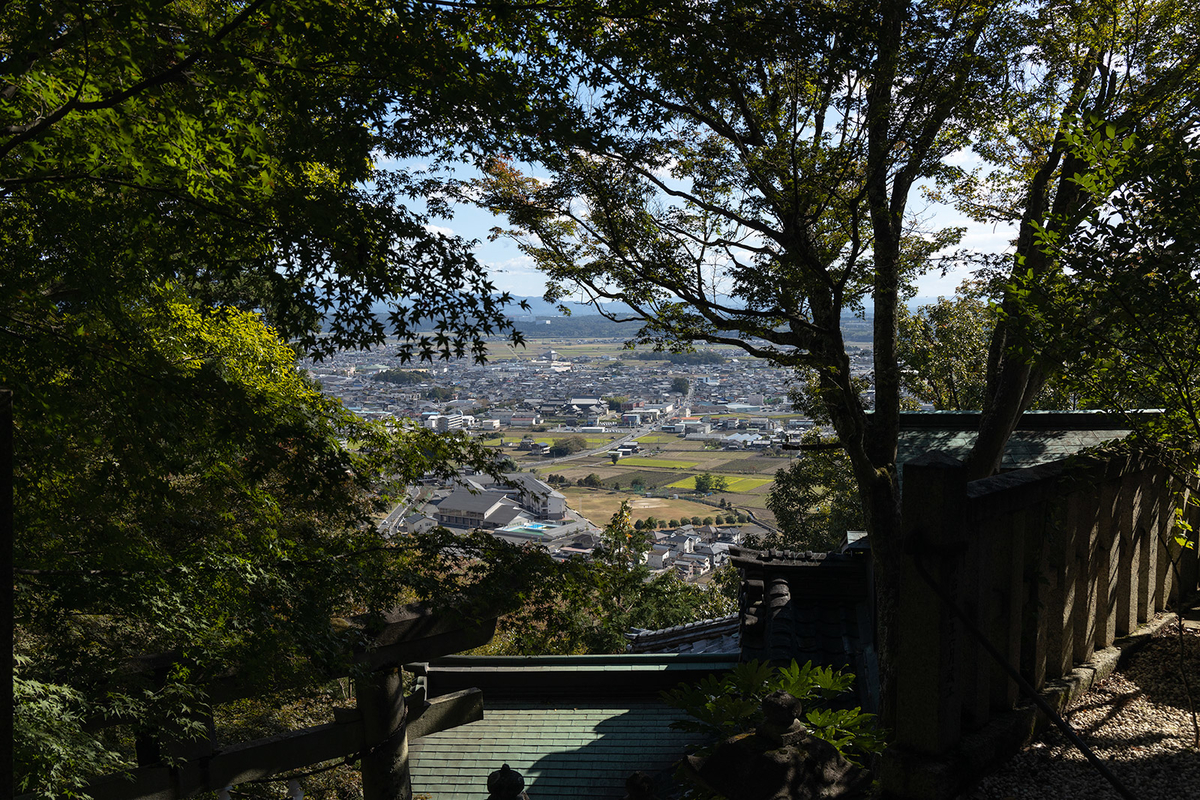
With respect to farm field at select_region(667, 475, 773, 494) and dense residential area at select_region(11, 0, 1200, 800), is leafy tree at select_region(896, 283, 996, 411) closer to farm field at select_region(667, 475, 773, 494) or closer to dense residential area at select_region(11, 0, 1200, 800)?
dense residential area at select_region(11, 0, 1200, 800)

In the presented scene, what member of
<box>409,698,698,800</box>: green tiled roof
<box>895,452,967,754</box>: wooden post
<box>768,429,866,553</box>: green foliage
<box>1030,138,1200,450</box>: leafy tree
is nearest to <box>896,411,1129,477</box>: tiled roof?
<box>409,698,698,800</box>: green tiled roof

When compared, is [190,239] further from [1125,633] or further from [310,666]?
[1125,633]

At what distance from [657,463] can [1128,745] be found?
48249mm

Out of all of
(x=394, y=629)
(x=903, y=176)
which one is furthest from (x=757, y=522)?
(x=394, y=629)

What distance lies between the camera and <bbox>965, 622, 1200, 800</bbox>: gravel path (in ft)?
8.58

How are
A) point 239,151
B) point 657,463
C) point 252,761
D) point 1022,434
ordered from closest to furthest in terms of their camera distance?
point 239,151 < point 252,761 < point 1022,434 < point 657,463

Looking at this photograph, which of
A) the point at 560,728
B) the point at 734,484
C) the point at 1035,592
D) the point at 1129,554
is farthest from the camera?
the point at 734,484

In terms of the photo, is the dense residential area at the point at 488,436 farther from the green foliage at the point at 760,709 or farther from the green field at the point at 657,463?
the green field at the point at 657,463

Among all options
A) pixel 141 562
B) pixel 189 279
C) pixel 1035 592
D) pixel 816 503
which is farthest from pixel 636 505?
pixel 1035 592

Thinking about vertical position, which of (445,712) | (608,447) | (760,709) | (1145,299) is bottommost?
(608,447)

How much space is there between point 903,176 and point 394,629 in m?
7.10

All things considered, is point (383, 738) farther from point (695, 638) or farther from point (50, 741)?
point (695, 638)

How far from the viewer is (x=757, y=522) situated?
3616cm

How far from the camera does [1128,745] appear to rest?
301 cm
